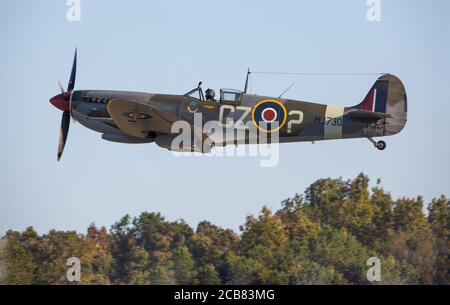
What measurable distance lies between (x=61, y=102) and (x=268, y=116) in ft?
14.8

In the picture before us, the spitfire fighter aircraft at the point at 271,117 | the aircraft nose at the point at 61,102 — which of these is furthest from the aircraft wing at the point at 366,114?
the aircraft nose at the point at 61,102

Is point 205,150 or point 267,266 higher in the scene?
point 205,150

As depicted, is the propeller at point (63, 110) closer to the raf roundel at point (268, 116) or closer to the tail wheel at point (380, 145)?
the raf roundel at point (268, 116)

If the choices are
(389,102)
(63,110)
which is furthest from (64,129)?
(389,102)

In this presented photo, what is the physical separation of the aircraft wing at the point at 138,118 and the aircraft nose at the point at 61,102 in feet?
5.71

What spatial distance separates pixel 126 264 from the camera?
95.8 ft

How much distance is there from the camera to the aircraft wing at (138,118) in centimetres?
1997

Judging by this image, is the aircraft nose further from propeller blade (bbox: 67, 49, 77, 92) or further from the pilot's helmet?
the pilot's helmet

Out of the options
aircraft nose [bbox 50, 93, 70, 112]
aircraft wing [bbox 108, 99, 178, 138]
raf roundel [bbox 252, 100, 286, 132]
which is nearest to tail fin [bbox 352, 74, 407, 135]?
raf roundel [bbox 252, 100, 286, 132]

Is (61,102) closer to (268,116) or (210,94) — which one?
(210,94)
